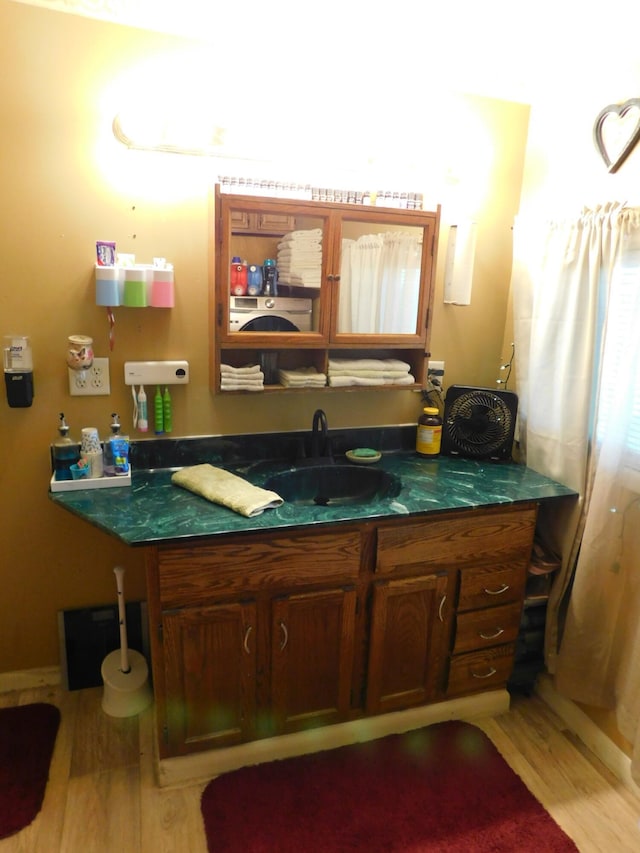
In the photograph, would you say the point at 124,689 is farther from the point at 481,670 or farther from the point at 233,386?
the point at 481,670

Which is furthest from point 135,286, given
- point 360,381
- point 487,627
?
point 487,627

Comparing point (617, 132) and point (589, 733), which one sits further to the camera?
point (589, 733)

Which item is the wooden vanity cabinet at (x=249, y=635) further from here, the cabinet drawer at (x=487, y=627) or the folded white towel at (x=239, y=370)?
the folded white towel at (x=239, y=370)

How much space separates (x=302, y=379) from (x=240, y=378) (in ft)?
0.70

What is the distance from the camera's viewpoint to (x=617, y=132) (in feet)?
5.58

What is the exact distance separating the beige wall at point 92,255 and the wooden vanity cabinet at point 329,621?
1.92ft

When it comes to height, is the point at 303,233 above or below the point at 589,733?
above

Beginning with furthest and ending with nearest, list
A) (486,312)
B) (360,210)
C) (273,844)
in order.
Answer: (486,312), (360,210), (273,844)

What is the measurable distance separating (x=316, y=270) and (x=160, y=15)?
871mm

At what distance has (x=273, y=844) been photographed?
150 cm

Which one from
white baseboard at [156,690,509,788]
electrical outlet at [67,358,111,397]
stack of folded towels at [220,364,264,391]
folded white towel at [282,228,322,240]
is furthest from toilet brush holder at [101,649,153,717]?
folded white towel at [282,228,322,240]

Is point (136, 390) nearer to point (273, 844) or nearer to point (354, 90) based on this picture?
point (354, 90)

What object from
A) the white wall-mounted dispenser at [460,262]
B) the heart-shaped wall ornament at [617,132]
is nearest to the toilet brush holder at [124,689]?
the white wall-mounted dispenser at [460,262]

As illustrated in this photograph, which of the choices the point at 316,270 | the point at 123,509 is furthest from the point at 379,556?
the point at 316,270
